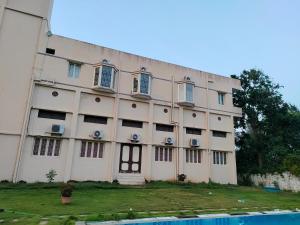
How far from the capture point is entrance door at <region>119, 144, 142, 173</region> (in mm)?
15500

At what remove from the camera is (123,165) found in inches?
609

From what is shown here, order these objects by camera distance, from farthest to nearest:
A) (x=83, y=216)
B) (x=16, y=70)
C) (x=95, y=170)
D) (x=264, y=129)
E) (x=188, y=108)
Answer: (x=264, y=129), (x=188, y=108), (x=95, y=170), (x=16, y=70), (x=83, y=216)

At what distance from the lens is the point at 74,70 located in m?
15.4

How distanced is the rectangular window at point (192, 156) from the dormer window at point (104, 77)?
711cm

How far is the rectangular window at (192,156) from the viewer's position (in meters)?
17.6

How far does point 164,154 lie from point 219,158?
16.4 feet

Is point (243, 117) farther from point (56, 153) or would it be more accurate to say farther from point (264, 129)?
point (56, 153)

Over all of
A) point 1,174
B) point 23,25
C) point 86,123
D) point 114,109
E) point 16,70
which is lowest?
point 1,174

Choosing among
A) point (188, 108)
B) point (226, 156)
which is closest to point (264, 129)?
point (226, 156)

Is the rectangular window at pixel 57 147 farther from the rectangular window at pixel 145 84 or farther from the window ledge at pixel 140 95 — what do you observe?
the rectangular window at pixel 145 84

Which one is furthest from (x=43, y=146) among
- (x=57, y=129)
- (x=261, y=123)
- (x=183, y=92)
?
Answer: (x=261, y=123)

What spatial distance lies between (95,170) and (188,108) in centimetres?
807

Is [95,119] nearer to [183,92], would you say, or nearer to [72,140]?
[72,140]

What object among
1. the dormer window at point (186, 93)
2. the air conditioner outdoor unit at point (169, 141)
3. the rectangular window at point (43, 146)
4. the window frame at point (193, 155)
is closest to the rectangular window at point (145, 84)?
the dormer window at point (186, 93)
